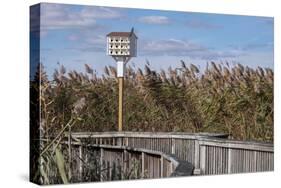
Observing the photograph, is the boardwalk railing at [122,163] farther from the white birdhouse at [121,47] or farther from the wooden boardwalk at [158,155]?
the white birdhouse at [121,47]

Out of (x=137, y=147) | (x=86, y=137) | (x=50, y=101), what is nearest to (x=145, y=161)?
(x=137, y=147)

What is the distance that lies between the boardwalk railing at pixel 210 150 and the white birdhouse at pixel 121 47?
3.34 ft

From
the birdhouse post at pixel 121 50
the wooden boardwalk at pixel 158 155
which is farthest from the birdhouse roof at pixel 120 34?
the wooden boardwalk at pixel 158 155

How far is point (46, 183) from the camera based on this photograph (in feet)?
33.4

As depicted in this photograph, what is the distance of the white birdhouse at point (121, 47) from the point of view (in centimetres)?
1083

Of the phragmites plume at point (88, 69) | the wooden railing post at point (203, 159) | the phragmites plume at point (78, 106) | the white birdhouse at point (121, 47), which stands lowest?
the wooden railing post at point (203, 159)

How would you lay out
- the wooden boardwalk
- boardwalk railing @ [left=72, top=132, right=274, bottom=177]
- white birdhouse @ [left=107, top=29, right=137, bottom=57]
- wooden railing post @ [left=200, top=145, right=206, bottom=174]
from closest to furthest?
the wooden boardwalk < white birdhouse @ [left=107, top=29, right=137, bottom=57] < boardwalk railing @ [left=72, top=132, right=274, bottom=177] < wooden railing post @ [left=200, top=145, right=206, bottom=174]

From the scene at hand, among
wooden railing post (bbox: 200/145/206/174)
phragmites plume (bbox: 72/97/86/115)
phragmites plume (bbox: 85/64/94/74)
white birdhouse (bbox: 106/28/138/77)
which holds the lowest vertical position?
wooden railing post (bbox: 200/145/206/174)

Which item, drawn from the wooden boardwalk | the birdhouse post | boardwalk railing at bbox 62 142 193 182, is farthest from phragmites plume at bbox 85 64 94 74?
boardwalk railing at bbox 62 142 193 182

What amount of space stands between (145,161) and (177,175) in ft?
1.63

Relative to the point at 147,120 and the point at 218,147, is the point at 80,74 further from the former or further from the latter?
the point at 218,147

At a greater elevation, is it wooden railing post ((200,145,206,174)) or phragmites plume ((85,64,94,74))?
phragmites plume ((85,64,94,74))

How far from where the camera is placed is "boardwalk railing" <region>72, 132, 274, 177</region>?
444 inches

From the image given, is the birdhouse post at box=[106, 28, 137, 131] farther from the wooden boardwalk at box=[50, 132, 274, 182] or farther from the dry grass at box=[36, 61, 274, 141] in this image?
the wooden boardwalk at box=[50, 132, 274, 182]
